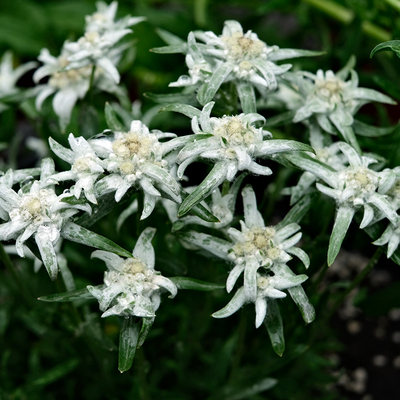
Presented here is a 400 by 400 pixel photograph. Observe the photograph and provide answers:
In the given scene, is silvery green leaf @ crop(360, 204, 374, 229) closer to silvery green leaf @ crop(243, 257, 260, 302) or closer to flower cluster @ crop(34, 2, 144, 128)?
silvery green leaf @ crop(243, 257, 260, 302)

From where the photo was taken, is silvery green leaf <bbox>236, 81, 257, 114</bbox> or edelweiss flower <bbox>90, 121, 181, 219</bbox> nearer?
edelweiss flower <bbox>90, 121, 181, 219</bbox>

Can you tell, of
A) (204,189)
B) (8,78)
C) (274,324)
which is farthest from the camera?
(8,78)

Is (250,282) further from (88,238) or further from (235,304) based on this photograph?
(88,238)

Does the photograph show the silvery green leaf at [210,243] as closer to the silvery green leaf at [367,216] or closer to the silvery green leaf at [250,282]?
the silvery green leaf at [250,282]

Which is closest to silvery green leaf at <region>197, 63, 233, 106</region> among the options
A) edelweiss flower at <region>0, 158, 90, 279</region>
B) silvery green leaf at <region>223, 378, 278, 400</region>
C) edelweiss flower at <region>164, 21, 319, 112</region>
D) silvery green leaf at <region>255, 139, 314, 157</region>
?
edelweiss flower at <region>164, 21, 319, 112</region>

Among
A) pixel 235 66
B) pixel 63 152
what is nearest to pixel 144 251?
pixel 63 152

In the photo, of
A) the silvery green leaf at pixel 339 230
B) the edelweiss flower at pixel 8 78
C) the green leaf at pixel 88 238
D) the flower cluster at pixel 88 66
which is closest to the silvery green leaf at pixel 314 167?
the silvery green leaf at pixel 339 230

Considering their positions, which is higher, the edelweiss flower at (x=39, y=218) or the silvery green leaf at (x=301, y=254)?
the edelweiss flower at (x=39, y=218)
